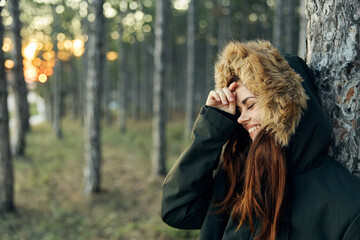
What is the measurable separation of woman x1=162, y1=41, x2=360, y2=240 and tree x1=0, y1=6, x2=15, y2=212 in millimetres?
6663

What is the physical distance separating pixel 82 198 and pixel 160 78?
14.4 feet

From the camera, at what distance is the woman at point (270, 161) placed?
5.43 feet

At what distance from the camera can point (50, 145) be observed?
50.5ft

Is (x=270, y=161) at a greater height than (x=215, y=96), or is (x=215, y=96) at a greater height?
(x=215, y=96)

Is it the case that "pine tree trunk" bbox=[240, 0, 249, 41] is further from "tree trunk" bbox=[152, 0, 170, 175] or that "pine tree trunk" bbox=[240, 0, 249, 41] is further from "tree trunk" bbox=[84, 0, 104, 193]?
"tree trunk" bbox=[84, 0, 104, 193]

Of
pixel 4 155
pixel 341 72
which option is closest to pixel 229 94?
pixel 341 72

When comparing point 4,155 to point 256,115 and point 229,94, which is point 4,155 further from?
point 256,115

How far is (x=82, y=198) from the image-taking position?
9.04 metres

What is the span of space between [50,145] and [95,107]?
7.99 m

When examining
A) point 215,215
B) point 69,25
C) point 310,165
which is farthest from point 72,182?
point 69,25

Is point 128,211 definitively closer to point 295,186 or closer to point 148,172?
point 148,172

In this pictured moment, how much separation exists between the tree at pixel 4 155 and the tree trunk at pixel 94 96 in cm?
210

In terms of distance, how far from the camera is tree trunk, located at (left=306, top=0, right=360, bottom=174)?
1849mm

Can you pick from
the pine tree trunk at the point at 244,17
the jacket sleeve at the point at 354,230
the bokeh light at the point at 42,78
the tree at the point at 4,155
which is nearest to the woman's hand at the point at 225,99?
the jacket sleeve at the point at 354,230
